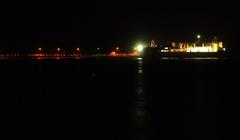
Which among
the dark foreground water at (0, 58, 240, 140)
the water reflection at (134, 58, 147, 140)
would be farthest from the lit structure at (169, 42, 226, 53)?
the water reflection at (134, 58, 147, 140)

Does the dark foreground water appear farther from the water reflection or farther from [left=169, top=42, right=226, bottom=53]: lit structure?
[left=169, top=42, right=226, bottom=53]: lit structure

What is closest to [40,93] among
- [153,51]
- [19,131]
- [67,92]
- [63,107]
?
[67,92]

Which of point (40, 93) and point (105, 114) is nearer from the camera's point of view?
point (105, 114)

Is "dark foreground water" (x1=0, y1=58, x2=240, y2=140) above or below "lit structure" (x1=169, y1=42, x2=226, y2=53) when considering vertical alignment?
above

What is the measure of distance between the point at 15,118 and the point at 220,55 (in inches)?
3110

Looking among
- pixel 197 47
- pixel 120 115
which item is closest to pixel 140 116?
pixel 120 115

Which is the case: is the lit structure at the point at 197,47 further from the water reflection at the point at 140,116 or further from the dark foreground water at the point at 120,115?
the water reflection at the point at 140,116

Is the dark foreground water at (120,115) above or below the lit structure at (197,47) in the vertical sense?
above

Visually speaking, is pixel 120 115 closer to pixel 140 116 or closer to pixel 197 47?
pixel 140 116

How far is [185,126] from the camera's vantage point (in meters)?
9.30

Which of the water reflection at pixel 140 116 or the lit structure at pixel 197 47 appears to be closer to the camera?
the water reflection at pixel 140 116

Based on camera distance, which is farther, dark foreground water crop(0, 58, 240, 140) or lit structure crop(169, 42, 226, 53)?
lit structure crop(169, 42, 226, 53)

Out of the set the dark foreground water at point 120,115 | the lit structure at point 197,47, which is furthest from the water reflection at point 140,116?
the lit structure at point 197,47

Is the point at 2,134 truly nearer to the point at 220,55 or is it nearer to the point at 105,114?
the point at 105,114
